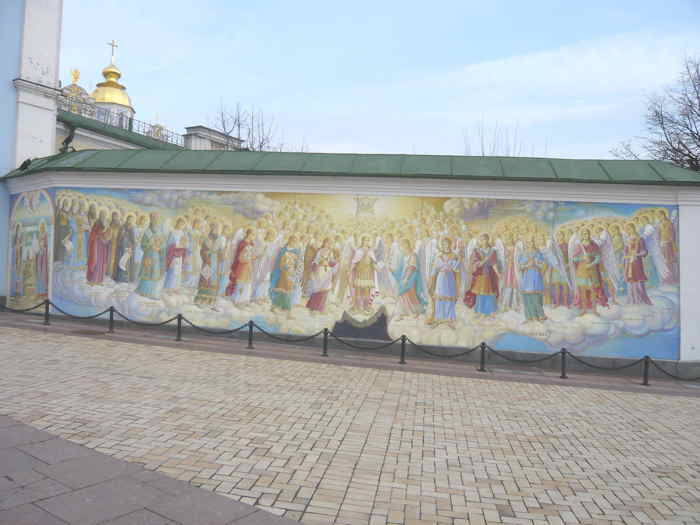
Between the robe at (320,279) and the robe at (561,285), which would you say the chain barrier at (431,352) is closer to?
the robe at (561,285)

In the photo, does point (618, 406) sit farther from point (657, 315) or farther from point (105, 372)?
point (105, 372)

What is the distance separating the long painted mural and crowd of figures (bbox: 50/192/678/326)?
1.2 inches

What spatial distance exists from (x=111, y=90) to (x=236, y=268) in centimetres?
3304

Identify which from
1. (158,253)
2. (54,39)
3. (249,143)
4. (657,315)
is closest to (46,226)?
(158,253)

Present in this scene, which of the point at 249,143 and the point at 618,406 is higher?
the point at 249,143

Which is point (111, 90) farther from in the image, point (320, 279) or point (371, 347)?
point (371, 347)

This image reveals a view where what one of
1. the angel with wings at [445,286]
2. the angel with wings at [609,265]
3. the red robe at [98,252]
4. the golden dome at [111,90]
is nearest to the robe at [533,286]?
the angel with wings at [609,265]

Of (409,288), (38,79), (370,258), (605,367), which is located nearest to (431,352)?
(409,288)

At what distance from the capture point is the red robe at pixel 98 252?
14250mm

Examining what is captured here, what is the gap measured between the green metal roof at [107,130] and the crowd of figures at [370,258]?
7.75m

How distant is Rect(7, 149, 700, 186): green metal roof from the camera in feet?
40.4

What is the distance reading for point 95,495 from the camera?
14.2 feet

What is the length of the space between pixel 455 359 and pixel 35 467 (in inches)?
367

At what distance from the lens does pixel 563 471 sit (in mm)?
5617
